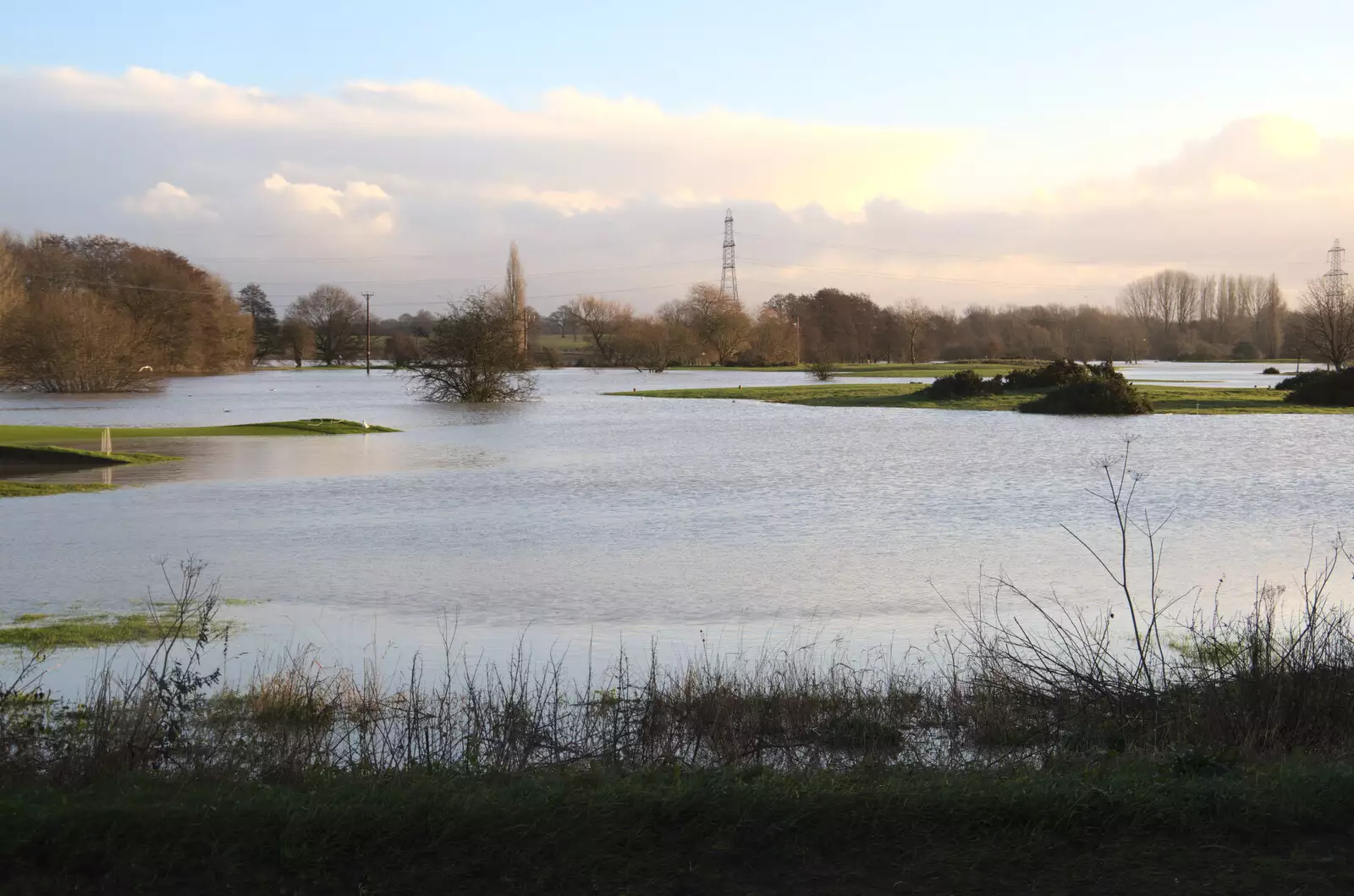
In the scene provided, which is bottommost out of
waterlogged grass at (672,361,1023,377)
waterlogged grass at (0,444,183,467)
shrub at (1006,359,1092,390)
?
waterlogged grass at (0,444,183,467)

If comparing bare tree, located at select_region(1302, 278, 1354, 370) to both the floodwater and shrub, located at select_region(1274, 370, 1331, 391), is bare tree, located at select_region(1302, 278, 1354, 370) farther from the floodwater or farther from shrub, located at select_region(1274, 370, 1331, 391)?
the floodwater

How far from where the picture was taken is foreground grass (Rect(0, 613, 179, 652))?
30.5 ft

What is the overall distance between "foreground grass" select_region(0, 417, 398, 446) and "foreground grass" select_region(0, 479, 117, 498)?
31.6 ft

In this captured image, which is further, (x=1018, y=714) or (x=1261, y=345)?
(x=1261, y=345)

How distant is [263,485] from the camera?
21.4 m

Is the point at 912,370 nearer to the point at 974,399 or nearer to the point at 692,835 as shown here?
the point at 974,399

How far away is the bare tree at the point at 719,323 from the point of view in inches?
4732

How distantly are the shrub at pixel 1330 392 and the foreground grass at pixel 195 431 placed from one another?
3472 centimetres

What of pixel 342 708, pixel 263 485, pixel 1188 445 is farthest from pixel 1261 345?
pixel 342 708

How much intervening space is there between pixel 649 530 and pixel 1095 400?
102 feet

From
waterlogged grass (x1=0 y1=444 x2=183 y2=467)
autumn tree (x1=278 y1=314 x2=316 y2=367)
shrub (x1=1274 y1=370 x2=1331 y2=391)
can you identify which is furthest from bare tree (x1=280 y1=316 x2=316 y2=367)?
waterlogged grass (x1=0 y1=444 x2=183 y2=467)

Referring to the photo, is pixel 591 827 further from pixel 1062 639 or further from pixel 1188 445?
pixel 1188 445

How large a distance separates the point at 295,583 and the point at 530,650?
4.05m

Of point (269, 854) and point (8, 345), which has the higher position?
point (8, 345)
